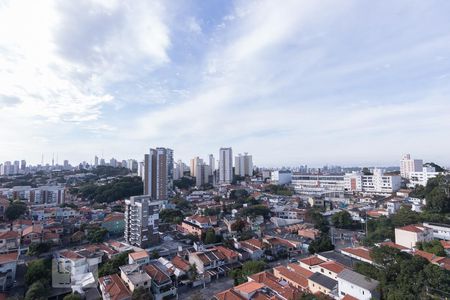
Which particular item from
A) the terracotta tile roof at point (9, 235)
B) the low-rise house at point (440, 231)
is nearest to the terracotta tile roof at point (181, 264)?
the terracotta tile roof at point (9, 235)

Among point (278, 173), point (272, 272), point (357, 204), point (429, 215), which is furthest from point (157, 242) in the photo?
point (278, 173)

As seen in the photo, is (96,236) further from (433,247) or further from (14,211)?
(433,247)

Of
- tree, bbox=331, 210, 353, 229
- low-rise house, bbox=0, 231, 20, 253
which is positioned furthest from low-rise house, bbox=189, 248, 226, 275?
tree, bbox=331, 210, 353, 229

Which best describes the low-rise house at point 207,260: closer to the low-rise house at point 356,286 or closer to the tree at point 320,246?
the tree at point 320,246

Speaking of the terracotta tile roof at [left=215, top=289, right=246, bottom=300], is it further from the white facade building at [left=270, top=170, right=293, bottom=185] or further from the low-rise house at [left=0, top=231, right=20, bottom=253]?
the white facade building at [left=270, top=170, right=293, bottom=185]

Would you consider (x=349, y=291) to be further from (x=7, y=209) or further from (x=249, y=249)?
(x=7, y=209)

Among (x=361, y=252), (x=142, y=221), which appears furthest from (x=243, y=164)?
(x=361, y=252)
